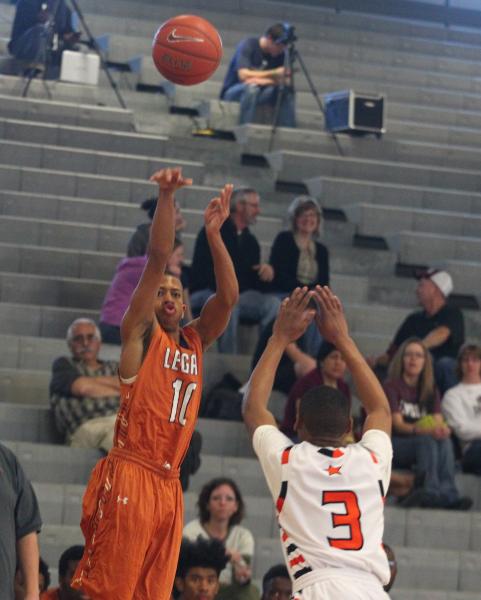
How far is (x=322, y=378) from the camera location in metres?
9.97

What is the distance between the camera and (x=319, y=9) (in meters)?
17.9

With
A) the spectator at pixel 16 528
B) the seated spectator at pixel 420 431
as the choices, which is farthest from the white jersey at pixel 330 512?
the seated spectator at pixel 420 431

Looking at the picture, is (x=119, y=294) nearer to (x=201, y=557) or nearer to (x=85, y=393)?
(x=85, y=393)

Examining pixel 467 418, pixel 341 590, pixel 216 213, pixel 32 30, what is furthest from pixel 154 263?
pixel 32 30

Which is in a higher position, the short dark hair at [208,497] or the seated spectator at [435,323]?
the seated spectator at [435,323]

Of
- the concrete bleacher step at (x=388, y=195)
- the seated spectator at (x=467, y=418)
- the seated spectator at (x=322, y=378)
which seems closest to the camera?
the seated spectator at (x=322, y=378)

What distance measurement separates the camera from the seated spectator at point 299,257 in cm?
1112

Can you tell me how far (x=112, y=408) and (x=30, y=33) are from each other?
562 centimetres

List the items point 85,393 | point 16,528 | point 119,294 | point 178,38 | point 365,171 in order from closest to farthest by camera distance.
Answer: point 16,528 → point 178,38 → point 85,393 → point 119,294 → point 365,171

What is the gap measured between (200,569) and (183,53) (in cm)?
288

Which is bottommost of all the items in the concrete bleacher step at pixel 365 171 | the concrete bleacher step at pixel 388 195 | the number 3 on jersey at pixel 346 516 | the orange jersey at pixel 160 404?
the number 3 on jersey at pixel 346 516

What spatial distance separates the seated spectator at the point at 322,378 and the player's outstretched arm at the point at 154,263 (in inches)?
143

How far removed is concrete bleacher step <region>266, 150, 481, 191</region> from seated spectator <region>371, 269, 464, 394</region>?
9.39 feet

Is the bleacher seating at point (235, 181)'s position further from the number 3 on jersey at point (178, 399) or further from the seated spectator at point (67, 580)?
the number 3 on jersey at point (178, 399)
